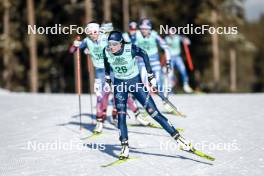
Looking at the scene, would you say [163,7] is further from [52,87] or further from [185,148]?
[185,148]

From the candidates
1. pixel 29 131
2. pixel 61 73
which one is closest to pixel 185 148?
pixel 29 131

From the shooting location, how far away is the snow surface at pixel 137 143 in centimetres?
944

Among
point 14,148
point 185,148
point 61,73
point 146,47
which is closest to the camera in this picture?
point 185,148

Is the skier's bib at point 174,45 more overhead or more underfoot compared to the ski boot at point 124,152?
more overhead

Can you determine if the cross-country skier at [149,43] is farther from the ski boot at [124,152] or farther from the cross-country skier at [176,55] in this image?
the ski boot at [124,152]

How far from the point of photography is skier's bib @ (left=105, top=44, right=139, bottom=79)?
9.72m

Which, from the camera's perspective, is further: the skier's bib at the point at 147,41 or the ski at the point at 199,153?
the skier's bib at the point at 147,41

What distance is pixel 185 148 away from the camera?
9.78 metres

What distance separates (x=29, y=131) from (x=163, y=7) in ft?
98.5

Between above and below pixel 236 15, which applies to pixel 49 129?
below

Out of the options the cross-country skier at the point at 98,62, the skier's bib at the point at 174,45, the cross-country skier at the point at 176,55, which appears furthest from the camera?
the skier's bib at the point at 174,45

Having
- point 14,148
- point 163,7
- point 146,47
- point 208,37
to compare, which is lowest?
point 14,148

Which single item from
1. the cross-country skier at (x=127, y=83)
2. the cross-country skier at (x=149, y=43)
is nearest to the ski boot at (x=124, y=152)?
the cross-country skier at (x=127, y=83)

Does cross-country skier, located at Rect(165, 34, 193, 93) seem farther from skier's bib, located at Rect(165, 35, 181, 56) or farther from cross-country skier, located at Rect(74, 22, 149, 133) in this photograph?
cross-country skier, located at Rect(74, 22, 149, 133)
